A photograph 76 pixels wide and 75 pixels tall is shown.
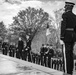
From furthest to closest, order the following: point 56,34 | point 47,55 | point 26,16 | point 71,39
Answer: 1. point 26,16
2. point 56,34
3. point 47,55
4. point 71,39

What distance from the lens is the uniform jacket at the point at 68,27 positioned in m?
4.21

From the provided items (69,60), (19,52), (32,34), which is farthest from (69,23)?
(32,34)

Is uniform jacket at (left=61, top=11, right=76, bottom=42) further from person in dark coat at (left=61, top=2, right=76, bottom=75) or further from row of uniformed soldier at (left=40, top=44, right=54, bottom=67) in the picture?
row of uniformed soldier at (left=40, top=44, right=54, bottom=67)

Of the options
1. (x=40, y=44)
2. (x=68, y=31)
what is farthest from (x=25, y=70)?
(x=40, y=44)

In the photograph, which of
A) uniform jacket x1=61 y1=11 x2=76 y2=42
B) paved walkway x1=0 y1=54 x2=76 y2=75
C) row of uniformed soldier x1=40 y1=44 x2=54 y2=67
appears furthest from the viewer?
row of uniformed soldier x1=40 y1=44 x2=54 y2=67

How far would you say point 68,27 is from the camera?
4273mm

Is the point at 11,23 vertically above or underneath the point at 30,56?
above

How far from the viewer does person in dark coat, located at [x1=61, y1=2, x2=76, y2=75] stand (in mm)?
4219

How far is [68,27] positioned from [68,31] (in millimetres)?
103

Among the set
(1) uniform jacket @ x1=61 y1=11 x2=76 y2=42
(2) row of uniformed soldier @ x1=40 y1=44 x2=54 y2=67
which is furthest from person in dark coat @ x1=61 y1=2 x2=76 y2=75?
(2) row of uniformed soldier @ x1=40 y1=44 x2=54 y2=67

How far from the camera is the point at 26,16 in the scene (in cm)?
5122

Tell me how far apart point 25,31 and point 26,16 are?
5121mm

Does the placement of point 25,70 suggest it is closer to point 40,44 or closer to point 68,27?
point 68,27

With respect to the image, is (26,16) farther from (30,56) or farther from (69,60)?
(69,60)
